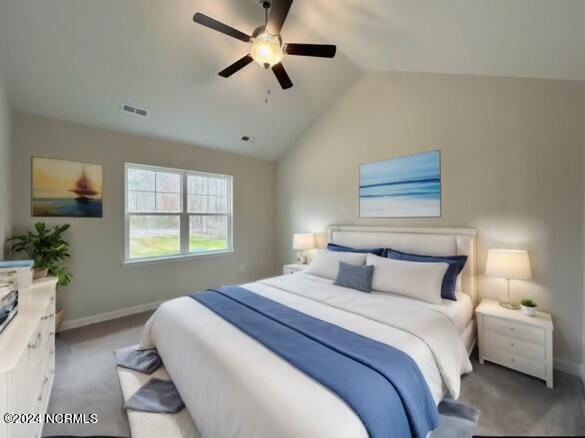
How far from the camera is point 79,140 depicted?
3.21 meters

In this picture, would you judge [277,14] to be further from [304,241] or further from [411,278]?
[304,241]

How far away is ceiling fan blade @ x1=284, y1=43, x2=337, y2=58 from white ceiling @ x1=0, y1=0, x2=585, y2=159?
513 millimetres

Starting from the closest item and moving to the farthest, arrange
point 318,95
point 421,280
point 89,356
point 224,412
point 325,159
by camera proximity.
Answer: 1. point 224,412
2. point 421,280
3. point 89,356
4. point 318,95
5. point 325,159

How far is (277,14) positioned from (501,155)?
2418 millimetres

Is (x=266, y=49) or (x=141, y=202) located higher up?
(x=266, y=49)

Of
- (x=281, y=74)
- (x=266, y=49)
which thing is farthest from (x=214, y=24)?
(x=281, y=74)

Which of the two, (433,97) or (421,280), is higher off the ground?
(433,97)

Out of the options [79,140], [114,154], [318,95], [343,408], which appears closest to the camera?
[343,408]

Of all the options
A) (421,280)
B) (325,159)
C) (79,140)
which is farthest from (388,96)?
(79,140)

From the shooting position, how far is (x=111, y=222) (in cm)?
345

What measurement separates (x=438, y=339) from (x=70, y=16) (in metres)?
3.78

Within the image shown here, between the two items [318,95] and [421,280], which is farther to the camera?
[318,95]

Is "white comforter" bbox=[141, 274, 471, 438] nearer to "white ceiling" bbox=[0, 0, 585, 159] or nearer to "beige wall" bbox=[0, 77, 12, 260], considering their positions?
"beige wall" bbox=[0, 77, 12, 260]

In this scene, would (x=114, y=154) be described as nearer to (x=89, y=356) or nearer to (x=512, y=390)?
(x=89, y=356)
